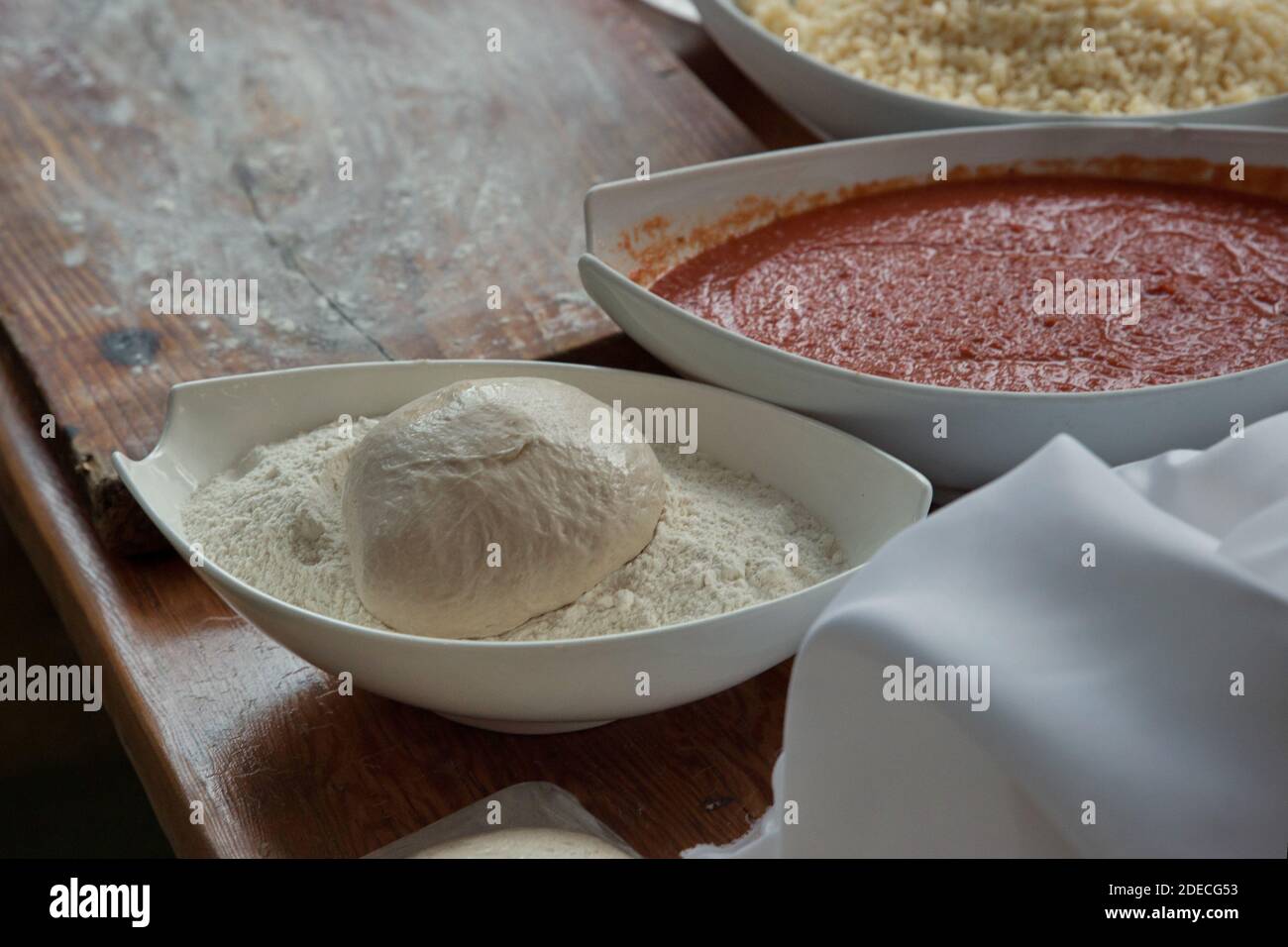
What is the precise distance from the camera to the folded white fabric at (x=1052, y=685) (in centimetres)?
52

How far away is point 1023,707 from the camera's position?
0.52 meters

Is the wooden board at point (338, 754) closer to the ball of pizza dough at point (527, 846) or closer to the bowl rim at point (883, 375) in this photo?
the ball of pizza dough at point (527, 846)

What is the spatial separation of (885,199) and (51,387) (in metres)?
0.69

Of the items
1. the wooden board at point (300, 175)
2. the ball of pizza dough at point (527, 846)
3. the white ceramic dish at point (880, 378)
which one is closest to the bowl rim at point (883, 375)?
the white ceramic dish at point (880, 378)

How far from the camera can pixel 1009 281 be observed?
102cm

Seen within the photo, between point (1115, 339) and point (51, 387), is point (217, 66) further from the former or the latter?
point (1115, 339)

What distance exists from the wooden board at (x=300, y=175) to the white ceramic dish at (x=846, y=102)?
9 cm

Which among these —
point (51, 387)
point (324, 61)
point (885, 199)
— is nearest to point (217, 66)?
point (324, 61)

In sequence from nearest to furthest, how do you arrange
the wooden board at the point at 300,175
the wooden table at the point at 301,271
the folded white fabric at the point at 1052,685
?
the folded white fabric at the point at 1052,685, the wooden table at the point at 301,271, the wooden board at the point at 300,175

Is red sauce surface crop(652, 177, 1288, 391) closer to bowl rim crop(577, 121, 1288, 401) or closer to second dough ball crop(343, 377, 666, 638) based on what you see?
bowl rim crop(577, 121, 1288, 401)

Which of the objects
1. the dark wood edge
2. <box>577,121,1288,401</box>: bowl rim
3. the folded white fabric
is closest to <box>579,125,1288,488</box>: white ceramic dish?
<box>577,121,1288,401</box>: bowl rim

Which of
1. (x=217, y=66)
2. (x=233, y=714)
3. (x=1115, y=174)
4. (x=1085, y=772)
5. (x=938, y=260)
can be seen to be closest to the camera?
(x=1085, y=772)

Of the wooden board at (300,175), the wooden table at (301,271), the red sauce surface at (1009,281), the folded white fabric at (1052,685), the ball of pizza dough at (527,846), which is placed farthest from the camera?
the wooden board at (300,175)

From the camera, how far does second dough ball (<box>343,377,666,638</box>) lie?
0.72 metres
